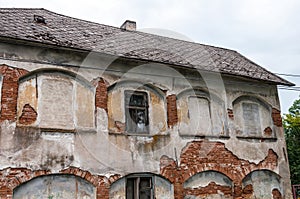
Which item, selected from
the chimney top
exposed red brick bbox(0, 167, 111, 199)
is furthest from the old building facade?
the chimney top

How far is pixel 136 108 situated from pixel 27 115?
3420 millimetres

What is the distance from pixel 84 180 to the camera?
9.76 m

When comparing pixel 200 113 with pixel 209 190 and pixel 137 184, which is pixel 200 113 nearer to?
pixel 209 190

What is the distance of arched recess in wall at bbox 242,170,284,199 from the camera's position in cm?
1236

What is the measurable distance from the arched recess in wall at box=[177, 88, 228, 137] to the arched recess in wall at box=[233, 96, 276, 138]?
2.34 feet

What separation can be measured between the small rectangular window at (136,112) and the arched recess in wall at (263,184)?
166 inches

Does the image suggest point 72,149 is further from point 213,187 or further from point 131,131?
point 213,187

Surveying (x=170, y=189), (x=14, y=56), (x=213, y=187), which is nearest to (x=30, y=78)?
(x=14, y=56)

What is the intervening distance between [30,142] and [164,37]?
8951 millimetres

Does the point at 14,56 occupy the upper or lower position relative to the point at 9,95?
upper

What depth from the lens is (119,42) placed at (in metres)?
12.4

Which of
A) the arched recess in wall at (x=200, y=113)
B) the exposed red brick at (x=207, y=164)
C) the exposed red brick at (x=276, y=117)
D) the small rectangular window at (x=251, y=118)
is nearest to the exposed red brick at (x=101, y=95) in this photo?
the exposed red brick at (x=207, y=164)

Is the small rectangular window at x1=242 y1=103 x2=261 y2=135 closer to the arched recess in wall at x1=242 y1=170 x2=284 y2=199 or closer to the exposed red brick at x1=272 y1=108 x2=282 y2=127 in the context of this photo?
the exposed red brick at x1=272 y1=108 x2=282 y2=127

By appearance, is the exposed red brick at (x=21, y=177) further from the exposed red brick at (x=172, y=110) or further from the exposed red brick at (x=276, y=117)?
the exposed red brick at (x=276, y=117)
